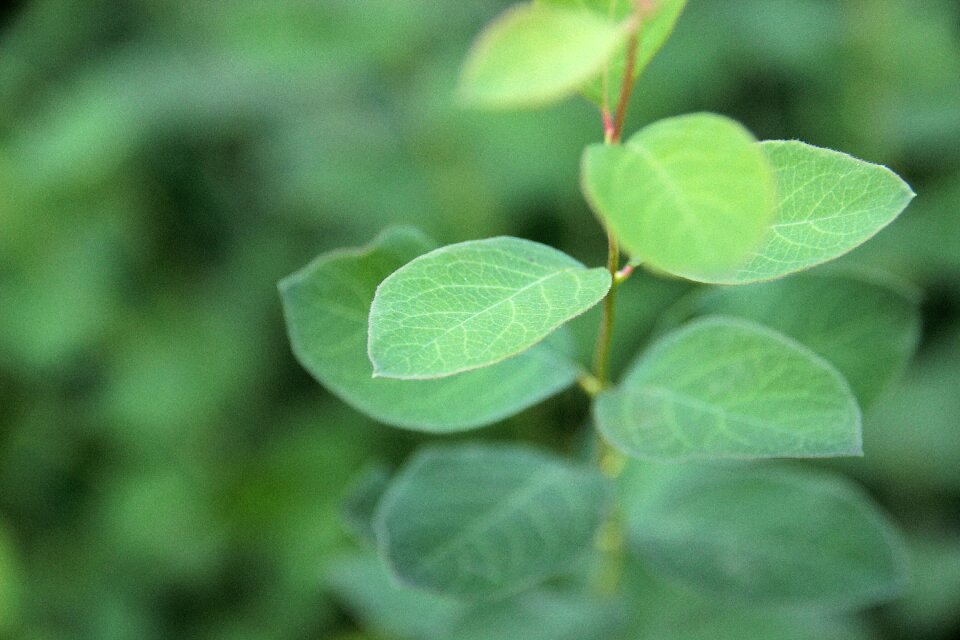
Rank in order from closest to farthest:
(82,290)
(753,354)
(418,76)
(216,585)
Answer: (753,354) → (216,585) → (82,290) → (418,76)

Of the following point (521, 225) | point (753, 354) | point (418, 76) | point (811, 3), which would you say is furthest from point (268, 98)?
point (753, 354)

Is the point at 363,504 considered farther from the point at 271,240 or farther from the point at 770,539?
the point at 271,240

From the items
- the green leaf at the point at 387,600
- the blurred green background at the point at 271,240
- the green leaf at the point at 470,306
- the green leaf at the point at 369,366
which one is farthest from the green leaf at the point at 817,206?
the blurred green background at the point at 271,240

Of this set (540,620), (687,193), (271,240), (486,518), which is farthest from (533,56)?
(271,240)

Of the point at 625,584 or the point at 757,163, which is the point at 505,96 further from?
the point at 625,584

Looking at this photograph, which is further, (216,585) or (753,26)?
(753,26)

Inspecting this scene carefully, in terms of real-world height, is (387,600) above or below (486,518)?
below
